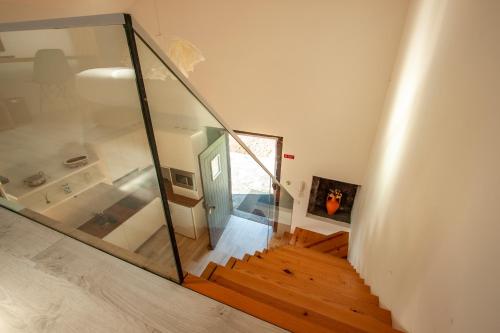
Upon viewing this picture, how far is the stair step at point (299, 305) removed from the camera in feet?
3.19

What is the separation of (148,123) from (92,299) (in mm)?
641

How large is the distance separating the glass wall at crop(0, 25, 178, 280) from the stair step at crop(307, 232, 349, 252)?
316 cm

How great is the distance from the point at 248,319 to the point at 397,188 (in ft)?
4.50

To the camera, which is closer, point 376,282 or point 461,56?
point 461,56

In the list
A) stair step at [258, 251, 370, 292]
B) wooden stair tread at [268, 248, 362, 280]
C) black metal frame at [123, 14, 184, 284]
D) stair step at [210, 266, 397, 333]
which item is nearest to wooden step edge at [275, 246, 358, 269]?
wooden stair tread at [268, 248, 362, 280]

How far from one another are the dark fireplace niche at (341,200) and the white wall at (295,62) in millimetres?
483

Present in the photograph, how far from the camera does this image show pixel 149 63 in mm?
637

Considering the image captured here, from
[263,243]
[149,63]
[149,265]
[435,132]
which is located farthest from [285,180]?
[149,63]

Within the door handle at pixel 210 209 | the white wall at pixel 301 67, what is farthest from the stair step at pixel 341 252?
the door handle at pixel 210 209

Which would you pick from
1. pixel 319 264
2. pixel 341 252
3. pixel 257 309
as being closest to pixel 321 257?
pixel 319 264

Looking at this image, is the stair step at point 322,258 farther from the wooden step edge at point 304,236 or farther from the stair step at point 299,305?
the stair step at point 299,305

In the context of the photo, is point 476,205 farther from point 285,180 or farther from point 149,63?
point 285,180

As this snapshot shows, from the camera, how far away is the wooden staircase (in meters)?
0.77

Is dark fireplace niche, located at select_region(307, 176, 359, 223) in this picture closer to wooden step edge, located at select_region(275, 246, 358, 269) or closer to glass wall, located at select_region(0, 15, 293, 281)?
wooden step edge, located at select_region(275, 246, 358, 269)
